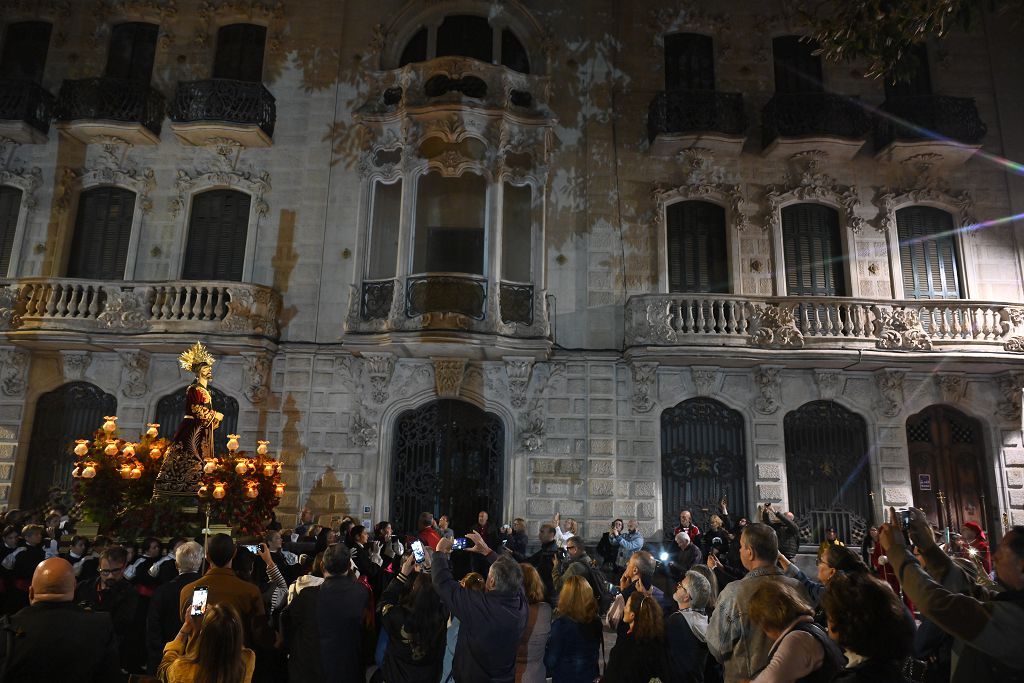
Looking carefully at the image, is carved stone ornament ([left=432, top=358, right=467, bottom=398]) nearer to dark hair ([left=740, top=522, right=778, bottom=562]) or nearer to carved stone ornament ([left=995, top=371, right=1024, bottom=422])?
dark hair ([left=740, top=522, right=778, bottom=562])

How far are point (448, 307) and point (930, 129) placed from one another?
12127 mm

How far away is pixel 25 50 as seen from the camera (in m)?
17.5

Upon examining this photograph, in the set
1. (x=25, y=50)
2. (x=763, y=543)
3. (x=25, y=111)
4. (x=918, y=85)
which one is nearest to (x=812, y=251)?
(x=918, y=85)

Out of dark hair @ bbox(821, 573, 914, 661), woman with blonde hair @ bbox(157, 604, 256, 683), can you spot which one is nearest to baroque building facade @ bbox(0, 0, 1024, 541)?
woman with blonde hair @ bbox(157, 604, 256, 683)

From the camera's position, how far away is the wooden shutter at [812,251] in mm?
16266

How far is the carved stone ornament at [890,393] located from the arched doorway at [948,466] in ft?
2.21

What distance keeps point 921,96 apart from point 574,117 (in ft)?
27.3

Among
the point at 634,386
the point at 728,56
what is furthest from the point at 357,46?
the point at 634,386

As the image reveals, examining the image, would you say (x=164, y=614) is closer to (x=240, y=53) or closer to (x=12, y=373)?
(x=12, y=373)

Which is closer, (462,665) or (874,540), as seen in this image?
(462,665)

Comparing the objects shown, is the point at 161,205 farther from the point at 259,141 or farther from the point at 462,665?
the point at 462,665

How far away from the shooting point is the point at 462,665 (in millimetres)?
4699

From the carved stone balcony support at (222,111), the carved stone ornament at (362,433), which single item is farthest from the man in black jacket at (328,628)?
the carved stone balcony support at (222,111)

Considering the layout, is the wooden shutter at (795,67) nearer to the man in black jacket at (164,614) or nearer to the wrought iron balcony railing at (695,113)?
the wrought iron balcony railing at (695,113)
